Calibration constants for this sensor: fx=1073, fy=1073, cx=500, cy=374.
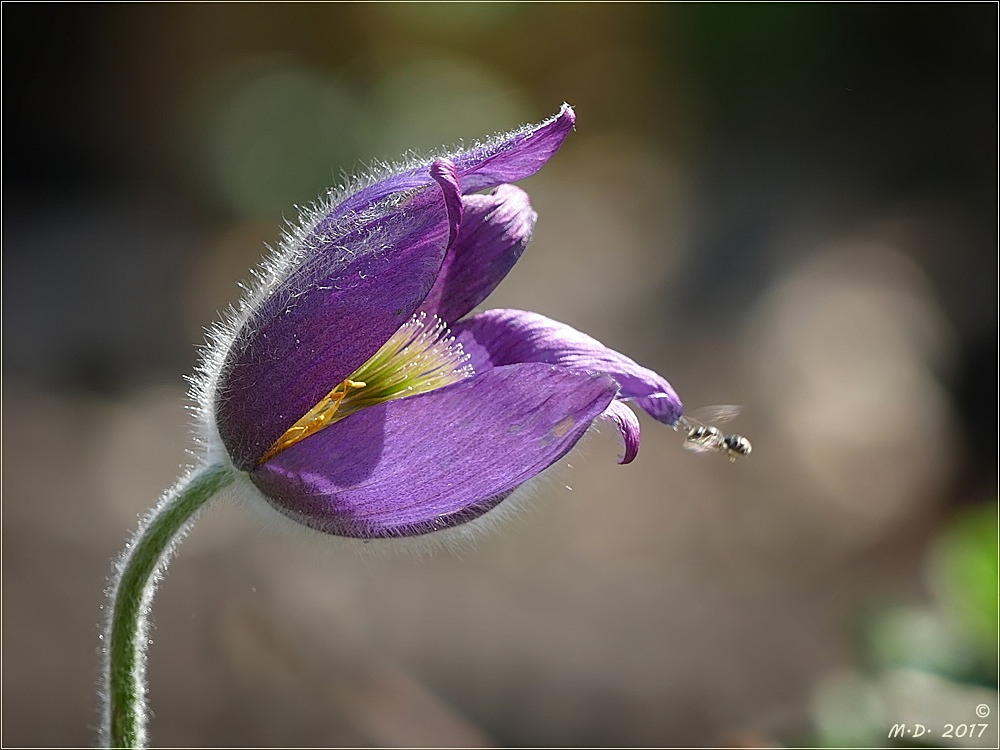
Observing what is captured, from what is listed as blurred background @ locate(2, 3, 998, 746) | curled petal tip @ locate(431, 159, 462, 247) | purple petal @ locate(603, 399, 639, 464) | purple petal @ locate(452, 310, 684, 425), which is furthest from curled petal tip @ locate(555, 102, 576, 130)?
blurred background @ locate(2, 3, 998, 746)

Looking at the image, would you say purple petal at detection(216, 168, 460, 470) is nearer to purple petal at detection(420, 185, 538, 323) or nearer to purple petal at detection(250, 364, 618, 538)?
purple petal at detection(250, 364, 618, 538)

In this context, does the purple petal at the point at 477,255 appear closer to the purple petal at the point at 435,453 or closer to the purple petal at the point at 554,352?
the purple petal at the point at 554,352

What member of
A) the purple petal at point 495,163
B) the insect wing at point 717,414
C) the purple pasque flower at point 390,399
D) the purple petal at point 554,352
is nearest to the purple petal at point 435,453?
the purple pasque flower at point 390,399

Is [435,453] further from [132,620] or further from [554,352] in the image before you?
[132,620]

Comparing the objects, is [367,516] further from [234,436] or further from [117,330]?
[117,330]

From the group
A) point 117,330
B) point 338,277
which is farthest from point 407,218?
point 117,330

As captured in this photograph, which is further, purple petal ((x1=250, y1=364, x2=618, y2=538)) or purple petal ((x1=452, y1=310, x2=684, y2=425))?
purple petal ((x1=452, y1=310, x2=684, y2=425))
